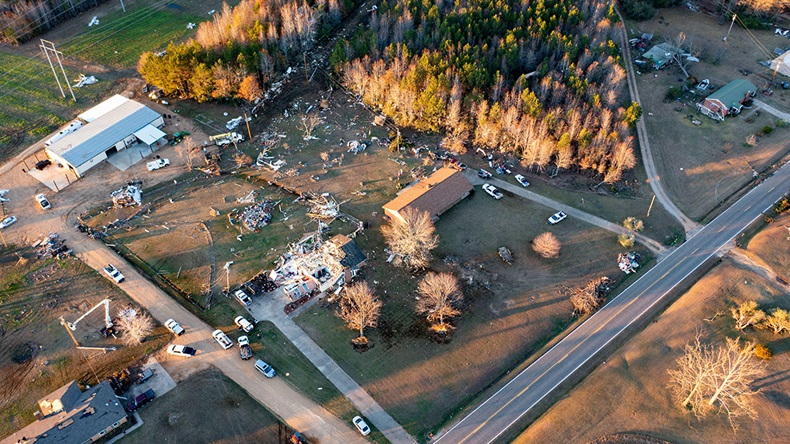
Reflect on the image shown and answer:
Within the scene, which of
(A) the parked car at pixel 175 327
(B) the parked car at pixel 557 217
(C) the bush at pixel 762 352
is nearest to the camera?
(C) the bush at pixel 762 352

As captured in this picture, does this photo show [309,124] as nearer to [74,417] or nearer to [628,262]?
[628,262]

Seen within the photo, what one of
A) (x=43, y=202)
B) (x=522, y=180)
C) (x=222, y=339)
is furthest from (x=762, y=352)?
(x=43, y=202)

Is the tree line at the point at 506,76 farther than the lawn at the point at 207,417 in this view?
Yes

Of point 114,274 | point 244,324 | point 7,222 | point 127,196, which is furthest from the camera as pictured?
point 127,196

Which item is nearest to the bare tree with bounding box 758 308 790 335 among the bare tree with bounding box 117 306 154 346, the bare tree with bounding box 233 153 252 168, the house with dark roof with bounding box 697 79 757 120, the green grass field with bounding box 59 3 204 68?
the house with dark roof with bounding box 697 79 757 120

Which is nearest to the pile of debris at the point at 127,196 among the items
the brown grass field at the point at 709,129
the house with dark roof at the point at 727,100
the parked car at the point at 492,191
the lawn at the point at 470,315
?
the lawn at the point at 470,315

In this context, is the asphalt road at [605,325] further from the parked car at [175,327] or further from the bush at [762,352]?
the parked car at [175,327]

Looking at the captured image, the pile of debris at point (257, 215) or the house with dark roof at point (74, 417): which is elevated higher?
the pile of debris at point (257, 215)

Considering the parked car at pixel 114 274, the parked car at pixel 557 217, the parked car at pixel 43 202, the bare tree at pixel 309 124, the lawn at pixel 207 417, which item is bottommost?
the lawn at pixel 207 417

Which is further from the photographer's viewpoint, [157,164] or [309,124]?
[309,124]
